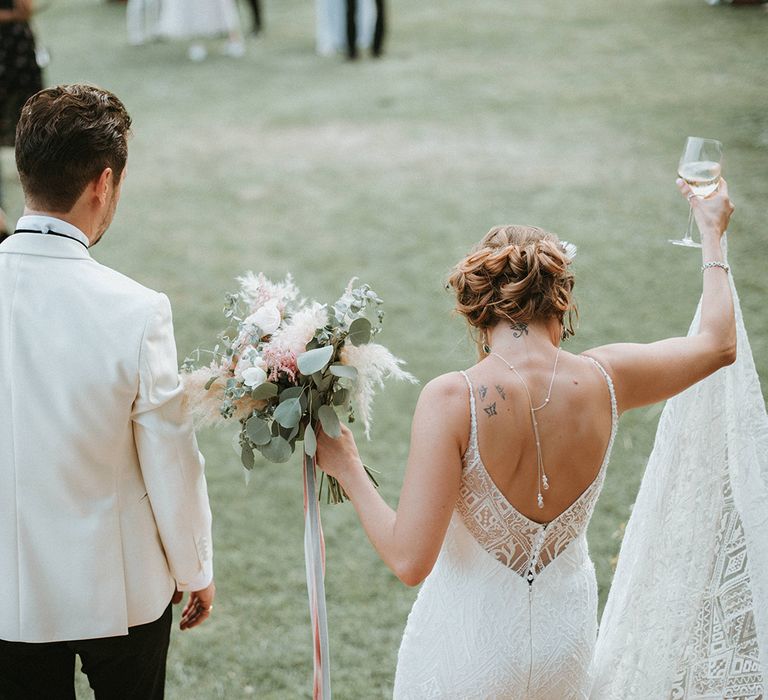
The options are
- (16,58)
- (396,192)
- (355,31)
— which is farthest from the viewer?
(355,31)

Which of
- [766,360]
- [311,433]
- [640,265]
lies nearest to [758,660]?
[311,433]

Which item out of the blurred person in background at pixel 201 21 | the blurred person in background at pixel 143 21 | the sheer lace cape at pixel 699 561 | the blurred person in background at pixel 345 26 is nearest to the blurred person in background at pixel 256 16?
the blurred person in background at pixel 201 21

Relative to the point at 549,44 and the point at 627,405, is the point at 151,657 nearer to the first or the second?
the point at 627,405

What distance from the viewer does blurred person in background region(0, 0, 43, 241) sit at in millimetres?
7840

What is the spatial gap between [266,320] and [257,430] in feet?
0.94

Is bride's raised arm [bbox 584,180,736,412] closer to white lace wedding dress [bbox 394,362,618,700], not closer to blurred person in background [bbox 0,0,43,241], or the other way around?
white lace wedding dress [bbox 394,362,618,700]

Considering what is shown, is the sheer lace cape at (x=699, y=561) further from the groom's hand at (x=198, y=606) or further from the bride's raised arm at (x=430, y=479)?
the groom's hand at (x=198, y=606)

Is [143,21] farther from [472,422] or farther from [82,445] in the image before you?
[472,422]

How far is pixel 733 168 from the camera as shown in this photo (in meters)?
8.54

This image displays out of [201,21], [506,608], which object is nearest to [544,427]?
[506,608]

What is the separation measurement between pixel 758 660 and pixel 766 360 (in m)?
3.40

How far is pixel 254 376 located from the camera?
7.81ft

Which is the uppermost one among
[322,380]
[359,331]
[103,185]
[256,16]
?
[103,185]

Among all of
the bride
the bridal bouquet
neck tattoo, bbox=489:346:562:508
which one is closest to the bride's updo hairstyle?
the bride
